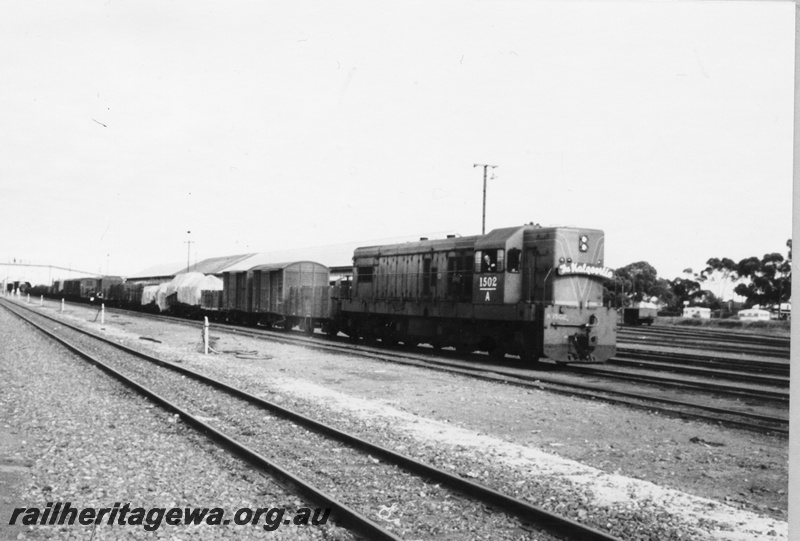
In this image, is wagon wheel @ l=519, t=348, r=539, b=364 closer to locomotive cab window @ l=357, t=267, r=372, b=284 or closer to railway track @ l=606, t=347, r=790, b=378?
railway track @ l=606, t=347, r=790, b=378

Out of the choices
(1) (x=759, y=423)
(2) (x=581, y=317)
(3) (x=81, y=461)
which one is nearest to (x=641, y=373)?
(2) (x=581, y=317)

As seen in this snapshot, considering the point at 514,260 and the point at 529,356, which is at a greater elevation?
the point at 514,260

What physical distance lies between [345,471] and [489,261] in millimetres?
11686

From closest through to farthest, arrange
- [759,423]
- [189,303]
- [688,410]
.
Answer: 1. [759,423]
2. [688,410]
3. [189,303]

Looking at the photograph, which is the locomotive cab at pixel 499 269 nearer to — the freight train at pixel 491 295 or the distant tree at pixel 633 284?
the freight train at pixel 491 295

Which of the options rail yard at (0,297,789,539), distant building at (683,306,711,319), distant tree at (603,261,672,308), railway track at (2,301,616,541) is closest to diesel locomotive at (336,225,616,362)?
distant tree at (603,261,672,308)

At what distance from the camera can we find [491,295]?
17812mm

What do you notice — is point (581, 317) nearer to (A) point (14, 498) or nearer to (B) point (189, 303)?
(A) point (14, 498)

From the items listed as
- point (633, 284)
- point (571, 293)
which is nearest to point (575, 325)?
point (571, 293)

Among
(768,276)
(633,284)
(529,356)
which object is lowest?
(529,356)

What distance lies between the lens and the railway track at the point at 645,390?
10.4 m

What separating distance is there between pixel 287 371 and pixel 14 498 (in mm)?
10577

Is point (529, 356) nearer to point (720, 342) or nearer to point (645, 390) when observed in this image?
point (645, 390)

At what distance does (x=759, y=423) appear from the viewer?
32.5ft
